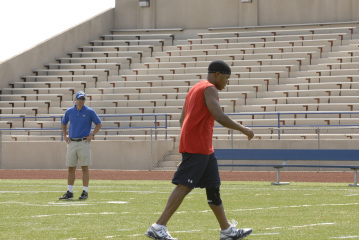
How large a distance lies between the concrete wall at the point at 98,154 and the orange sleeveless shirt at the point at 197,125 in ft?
59.7

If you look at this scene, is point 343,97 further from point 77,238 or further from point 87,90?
point 77,238

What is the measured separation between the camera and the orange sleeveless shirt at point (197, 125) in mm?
8508

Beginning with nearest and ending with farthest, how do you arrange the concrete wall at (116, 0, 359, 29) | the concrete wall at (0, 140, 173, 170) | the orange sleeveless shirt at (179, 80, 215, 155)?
1. the orange sleeveless shirt at (179, 80, 215, 155)
2. the concrete wall at (0, 140, 173, 170)
3. the concrete wall at (116, 0, 359, 29)

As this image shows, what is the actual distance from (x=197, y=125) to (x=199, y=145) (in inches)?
7.7

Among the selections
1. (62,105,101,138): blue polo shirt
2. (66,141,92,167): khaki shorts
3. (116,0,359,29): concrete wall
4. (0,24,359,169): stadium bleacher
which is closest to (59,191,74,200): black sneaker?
(66,141,92,167): khaki shorts

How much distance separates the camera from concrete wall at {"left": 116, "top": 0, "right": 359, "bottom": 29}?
3678cm

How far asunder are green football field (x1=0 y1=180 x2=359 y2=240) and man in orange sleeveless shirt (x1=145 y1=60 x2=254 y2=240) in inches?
19.6

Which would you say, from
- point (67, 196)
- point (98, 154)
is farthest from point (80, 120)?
point (98, 154)

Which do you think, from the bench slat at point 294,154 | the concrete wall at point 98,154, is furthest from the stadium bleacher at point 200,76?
the bench slat at point 294,154

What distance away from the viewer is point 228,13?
3894 cm

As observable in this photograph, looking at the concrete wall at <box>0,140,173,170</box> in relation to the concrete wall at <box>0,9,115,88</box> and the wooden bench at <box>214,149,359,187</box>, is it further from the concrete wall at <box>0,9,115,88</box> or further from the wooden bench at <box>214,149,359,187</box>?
the concrete wall at <box>0,9,115,88</box>

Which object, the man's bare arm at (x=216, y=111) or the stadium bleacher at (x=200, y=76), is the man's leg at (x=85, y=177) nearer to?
the man's bare arm at (x=216, y=111)

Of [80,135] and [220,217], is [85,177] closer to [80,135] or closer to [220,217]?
[80,135]

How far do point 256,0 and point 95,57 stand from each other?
24.5 ft
